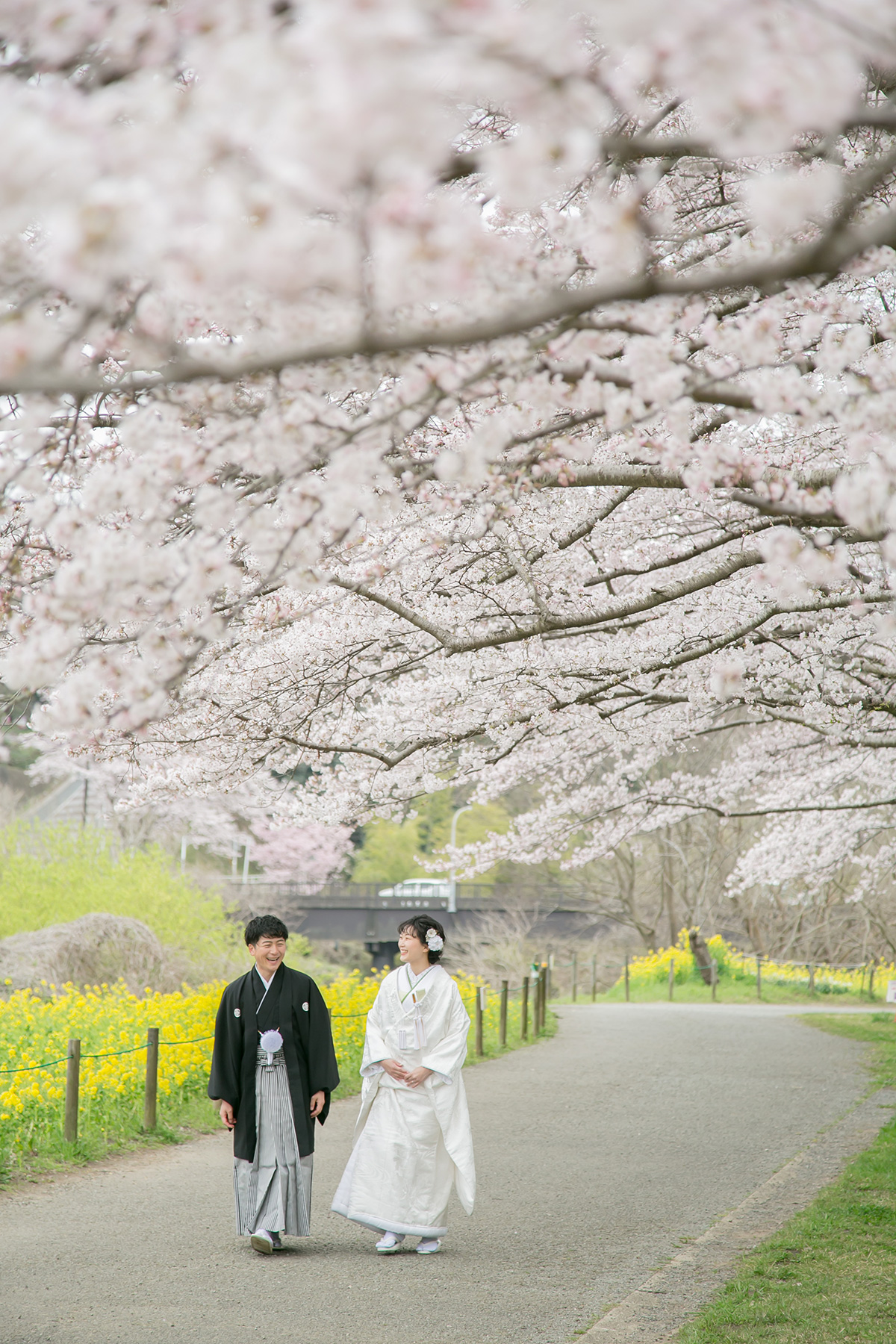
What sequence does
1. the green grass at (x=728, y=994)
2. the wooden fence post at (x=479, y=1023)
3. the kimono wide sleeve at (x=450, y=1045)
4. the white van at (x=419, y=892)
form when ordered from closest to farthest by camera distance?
the kimono wide sleeve at (x=450, y=1045), the wooden fence post at (x=479, y=1023), the green grass at (x=728, y=994), the white van at (x=419, y=892)

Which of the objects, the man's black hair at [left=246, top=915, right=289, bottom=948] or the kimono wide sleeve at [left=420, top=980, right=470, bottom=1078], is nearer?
the man's black hair at [left=246, top=915, right=289, bottom=948]

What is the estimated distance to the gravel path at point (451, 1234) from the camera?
13.9 feet

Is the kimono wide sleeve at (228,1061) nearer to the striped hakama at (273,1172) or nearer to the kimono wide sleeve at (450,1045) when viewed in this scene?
the striped hakama at (273,1172)

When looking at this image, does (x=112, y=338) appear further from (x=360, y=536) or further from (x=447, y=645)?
(x=447, y=645)

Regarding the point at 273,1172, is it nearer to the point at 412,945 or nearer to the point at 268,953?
the point at 268,953

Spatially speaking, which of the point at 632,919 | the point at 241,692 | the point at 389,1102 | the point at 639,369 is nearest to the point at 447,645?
the point at 241,692

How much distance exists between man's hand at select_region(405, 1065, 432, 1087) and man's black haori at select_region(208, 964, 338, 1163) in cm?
35

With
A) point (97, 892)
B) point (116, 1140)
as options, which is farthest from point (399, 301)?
point (97, 892)

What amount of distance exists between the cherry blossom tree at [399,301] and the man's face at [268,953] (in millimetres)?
1277

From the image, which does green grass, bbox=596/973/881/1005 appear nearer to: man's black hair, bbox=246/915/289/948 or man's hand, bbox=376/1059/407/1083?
man's hand, bbox=376/1059/407/1083

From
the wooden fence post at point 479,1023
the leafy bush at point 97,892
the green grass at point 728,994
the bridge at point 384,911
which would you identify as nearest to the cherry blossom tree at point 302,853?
the bridge at point 384,911

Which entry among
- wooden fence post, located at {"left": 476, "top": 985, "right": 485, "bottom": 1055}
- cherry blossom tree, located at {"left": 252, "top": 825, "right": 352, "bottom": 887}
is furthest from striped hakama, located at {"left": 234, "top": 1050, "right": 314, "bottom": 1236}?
cherry blossom tree, located at {"left": 252, "top": 825, "right": 352, "bottom": 887}

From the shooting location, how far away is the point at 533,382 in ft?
7.93

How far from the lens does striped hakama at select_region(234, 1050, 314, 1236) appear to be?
16.9 ft
